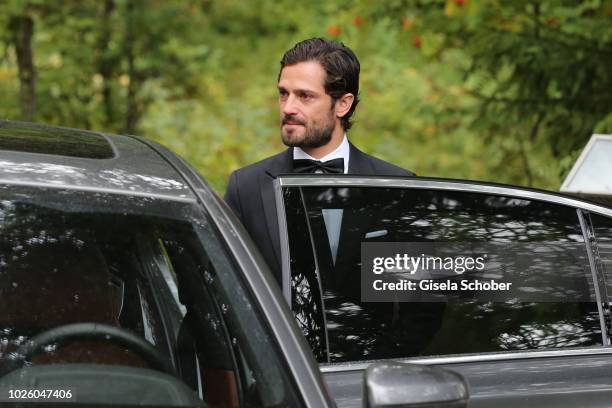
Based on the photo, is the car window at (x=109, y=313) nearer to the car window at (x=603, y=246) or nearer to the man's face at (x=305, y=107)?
the man's face at (x=305, y=107)

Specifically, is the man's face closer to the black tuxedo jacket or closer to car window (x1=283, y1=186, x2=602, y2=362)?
the black tuxedo jacket

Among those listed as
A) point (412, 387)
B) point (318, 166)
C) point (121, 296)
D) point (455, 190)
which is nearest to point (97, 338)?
point (121, 296)

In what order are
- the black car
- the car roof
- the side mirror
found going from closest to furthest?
the side mirror, the black car, the car roof

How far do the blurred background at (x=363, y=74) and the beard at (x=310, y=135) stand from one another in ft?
9.42

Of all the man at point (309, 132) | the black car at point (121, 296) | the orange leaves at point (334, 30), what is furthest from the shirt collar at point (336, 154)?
the orange leaves at point (334, 30)

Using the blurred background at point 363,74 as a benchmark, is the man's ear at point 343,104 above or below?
below

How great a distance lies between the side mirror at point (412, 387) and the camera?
209 centimetres

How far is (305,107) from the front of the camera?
3691 millimetres

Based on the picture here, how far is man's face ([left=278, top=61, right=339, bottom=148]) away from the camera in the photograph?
3631 mm

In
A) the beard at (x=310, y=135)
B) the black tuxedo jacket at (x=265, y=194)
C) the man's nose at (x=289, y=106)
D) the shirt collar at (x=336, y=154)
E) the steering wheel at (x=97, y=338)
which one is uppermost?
the man's nose at (x=289, y=106)

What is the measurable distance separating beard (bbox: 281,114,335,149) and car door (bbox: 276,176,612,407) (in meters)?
0.57

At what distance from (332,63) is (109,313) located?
1645 millimetres

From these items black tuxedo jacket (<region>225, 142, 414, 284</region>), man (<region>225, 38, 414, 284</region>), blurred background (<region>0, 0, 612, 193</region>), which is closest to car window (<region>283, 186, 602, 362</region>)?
black tuxedo jacket (<region>225, 142, 414, 284</region>)

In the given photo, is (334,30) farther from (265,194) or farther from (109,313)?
(109,313)
